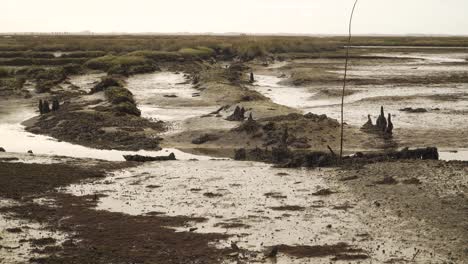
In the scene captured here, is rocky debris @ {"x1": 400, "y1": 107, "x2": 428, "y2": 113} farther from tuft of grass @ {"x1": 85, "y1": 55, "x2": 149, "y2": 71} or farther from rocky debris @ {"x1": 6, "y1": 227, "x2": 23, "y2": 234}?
tuft of grass @ {"x1": 85, "y1": 55, "x2": 149, "y2": 71}

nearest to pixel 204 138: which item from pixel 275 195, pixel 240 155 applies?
pixel 240 155

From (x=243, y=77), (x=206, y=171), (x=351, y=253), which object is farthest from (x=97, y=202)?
(x=243, y=77)

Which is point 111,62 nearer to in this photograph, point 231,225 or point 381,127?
point 381,127

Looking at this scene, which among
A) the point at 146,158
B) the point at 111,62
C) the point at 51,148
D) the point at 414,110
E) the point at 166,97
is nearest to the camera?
the point at 146,158

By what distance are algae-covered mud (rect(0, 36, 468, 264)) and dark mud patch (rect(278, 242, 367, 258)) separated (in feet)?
0.13

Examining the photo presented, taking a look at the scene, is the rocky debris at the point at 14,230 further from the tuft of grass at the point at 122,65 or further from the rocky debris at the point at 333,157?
the tuft of grass at the point at 122,65

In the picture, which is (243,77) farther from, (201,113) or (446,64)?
(446,64)

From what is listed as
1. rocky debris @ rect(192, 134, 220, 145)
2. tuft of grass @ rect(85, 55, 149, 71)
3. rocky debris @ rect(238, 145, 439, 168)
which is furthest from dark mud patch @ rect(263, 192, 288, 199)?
tuft of grass @ rect(85, 55, 149, 71)

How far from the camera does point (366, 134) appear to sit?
2523cm

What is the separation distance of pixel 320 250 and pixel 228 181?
641 centimetres

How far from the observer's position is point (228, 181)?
17.5 meters

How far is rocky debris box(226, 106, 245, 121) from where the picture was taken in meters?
27.8

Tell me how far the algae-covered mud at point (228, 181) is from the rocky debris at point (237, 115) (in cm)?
12

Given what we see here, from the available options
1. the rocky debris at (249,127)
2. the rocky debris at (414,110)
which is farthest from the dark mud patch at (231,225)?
the rocky debris at (414,110)
